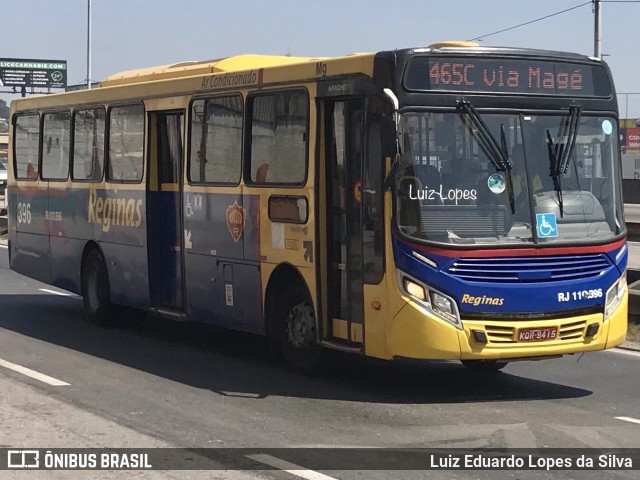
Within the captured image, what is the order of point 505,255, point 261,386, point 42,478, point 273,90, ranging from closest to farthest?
point 42,478, point 505,255, point 261,386, point 273,90

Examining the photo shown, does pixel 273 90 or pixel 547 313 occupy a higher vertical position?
pixel 273 90

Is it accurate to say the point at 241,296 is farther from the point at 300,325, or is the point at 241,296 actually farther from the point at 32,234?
the point at 32,234

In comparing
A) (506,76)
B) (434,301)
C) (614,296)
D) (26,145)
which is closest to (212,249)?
(434,301)

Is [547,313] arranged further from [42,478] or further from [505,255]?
[42,478]

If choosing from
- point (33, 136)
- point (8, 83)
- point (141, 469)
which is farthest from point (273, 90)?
point (8, 83)

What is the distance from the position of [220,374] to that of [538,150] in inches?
147

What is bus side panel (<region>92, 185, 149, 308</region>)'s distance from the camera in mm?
14477

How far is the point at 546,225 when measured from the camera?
10.4 m

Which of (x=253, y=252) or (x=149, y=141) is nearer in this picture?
(x=253, y=252)

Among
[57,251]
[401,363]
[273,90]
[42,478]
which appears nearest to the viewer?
[42,478]

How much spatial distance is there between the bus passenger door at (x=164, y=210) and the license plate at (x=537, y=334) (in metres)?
4.80

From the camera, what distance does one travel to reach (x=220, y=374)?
12.0 m

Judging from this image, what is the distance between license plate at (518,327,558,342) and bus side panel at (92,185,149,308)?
5472mm

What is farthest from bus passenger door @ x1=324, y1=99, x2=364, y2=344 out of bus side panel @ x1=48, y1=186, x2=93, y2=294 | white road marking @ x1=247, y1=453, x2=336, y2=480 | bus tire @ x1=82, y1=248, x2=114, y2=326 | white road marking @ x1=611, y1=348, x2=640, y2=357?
bus side panel @ x1=48, y1=186, x2=93, y2=294
